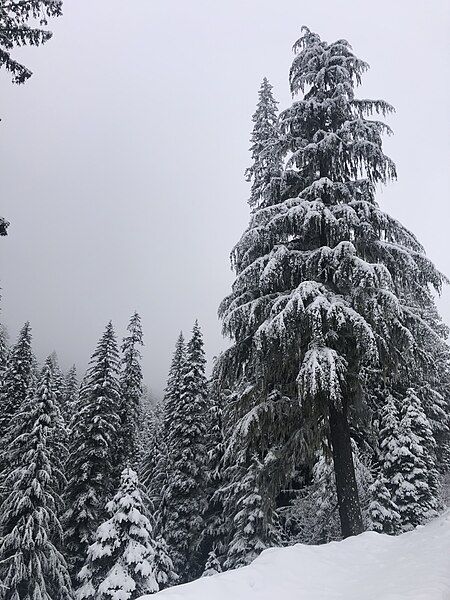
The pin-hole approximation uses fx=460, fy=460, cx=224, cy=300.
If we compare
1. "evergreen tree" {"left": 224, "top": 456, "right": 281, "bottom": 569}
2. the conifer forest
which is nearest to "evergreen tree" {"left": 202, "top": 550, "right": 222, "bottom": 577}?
the conifer forest

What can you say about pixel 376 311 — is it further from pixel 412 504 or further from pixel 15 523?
pixel 15 523

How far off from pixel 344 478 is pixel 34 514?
1492 centimetres

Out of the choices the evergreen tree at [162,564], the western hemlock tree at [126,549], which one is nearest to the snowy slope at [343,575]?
the western hemlock tree at [126,549]

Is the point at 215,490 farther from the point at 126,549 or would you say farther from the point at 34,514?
the point at 34,514

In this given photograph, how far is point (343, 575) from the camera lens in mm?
7250

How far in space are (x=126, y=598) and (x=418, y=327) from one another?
1427 cm

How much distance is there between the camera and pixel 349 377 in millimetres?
10859

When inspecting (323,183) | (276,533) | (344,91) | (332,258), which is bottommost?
(276,533)

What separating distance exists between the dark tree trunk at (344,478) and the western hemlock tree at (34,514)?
46.7 ft

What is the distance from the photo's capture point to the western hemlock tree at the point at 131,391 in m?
28.7

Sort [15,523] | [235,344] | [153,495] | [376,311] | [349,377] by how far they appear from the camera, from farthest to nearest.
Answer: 1. [153,495]
2. [15,523]
3. [235,344]
4. [349,377]
5. [376,311]

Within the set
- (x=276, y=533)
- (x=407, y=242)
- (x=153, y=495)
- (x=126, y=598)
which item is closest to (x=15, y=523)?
(x=126, y=598)

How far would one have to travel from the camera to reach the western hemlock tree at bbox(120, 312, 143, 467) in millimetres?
28672

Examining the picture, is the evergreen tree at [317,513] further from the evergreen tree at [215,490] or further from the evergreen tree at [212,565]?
the evergreen tree at [212,565]
